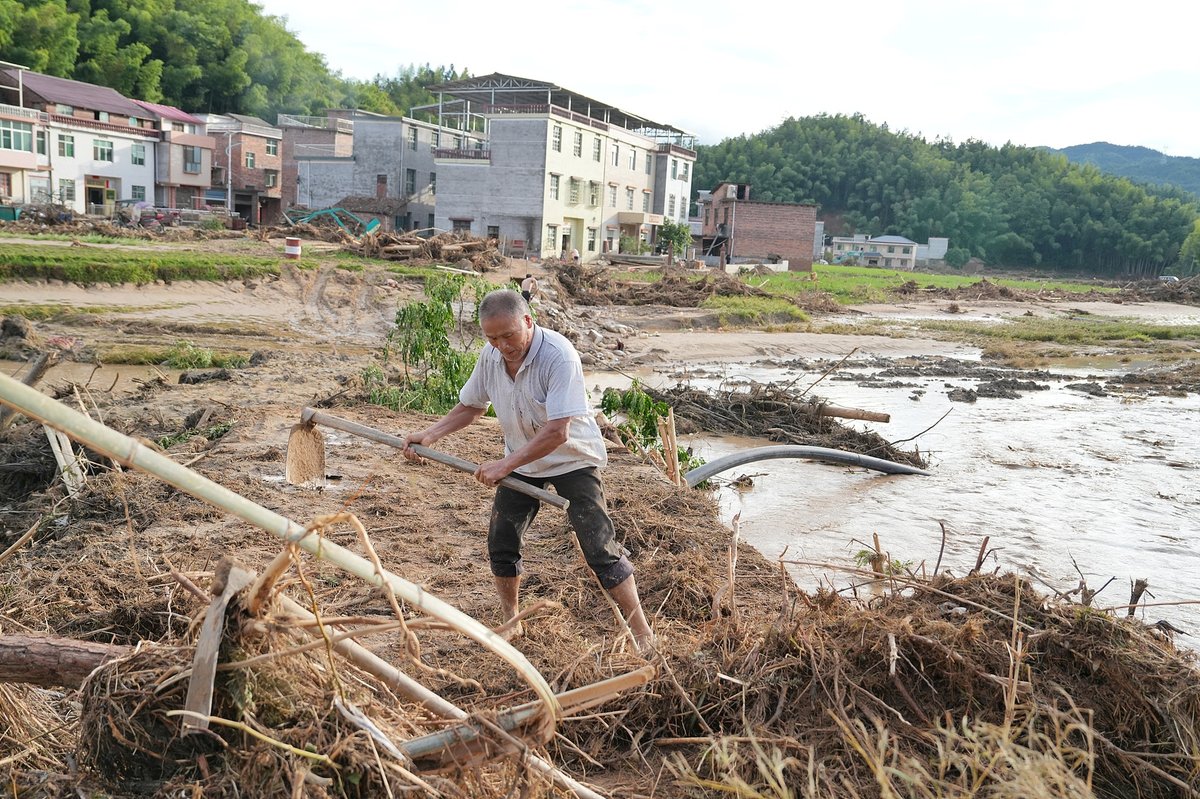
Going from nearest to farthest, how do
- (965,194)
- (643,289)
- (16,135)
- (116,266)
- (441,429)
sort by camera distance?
(441,429) < (116,266) < (643,289) < (16,135) < (965,194)

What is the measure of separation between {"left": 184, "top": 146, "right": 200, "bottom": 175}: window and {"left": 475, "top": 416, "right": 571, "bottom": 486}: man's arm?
53.5 meters

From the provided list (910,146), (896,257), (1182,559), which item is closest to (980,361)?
(1182,559)

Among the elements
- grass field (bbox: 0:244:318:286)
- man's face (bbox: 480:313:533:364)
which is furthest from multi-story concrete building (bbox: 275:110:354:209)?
man's face (bbox: 480:313:533:364)

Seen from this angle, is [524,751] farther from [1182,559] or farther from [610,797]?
[1182,559]

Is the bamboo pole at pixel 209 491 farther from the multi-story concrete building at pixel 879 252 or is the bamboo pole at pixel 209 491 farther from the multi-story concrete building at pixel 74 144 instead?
the multi-story concrete building at pixel 879 252

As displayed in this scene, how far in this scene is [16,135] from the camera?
4050 cm

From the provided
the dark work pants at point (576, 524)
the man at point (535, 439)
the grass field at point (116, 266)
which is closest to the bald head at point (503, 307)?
the man at point (535, 439)

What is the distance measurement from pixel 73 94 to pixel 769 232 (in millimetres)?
38318

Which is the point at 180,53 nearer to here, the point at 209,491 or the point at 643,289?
the point at 643,289

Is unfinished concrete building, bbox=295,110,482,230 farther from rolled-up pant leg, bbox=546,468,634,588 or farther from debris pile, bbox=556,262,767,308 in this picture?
rolled-up pant leg, bbox=546,468,634,588

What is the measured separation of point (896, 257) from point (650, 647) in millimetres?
78747

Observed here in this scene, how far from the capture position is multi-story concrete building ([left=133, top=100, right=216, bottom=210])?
4941 cm

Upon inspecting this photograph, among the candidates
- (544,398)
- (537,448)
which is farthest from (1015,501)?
(537,448)

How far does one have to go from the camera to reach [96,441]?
188cm
